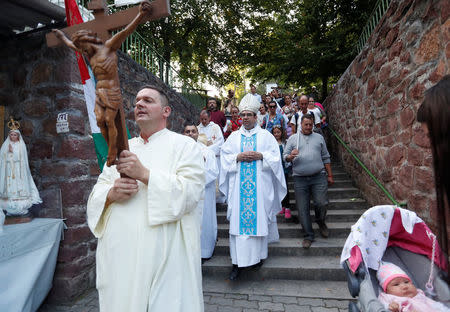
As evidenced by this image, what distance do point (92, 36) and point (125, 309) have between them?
156 cm

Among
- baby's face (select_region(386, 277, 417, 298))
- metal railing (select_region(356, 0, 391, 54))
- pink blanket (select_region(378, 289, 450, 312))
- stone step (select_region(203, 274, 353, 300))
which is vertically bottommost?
stone step (select_region(203, 274, 353, 300))

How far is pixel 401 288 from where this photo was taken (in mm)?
1993

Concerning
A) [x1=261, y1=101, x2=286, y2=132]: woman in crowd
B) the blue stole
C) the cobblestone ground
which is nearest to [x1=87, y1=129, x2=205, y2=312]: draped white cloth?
the cobblestone ground

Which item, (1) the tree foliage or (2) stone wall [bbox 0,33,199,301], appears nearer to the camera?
(2) stone wall [bbox 0,33,199,301]

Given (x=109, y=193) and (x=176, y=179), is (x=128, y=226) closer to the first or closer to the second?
(x=109, y=193)

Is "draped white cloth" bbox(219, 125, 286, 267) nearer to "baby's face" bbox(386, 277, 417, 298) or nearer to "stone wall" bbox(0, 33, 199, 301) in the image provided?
"baby's face" bbox(386, 277, 417, 298)

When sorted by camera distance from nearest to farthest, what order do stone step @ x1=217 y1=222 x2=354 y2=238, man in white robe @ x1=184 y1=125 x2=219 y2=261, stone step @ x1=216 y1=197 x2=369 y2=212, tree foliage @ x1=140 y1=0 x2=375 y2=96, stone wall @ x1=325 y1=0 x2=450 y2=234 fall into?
stone wall @ x1=325 y1=0 x2=450 y2=234 < man in white robe @ x1=184 y1=125 x2=219 y2=261 < stone step @ x1=217 y1=222 x2=354 y2=238 < stone step @ x1=216 y1=197 x2=369 y2=212 < tree foliage @ x1=140 y1=0 x2=375 y2=96

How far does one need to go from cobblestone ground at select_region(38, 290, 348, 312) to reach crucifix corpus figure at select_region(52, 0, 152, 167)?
2.54m

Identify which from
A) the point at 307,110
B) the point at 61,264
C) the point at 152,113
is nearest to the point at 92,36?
the point at 152,113

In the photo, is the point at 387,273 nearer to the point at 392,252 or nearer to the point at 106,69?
the point at 392,252

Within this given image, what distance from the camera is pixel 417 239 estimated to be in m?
2.18

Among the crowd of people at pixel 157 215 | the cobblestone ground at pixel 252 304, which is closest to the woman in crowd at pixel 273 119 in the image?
the cobblestone ground at pixel 252 304

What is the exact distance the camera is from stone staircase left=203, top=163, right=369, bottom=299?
133 inches

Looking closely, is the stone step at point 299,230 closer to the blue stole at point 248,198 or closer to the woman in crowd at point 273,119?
the blue stole at point 248,198
